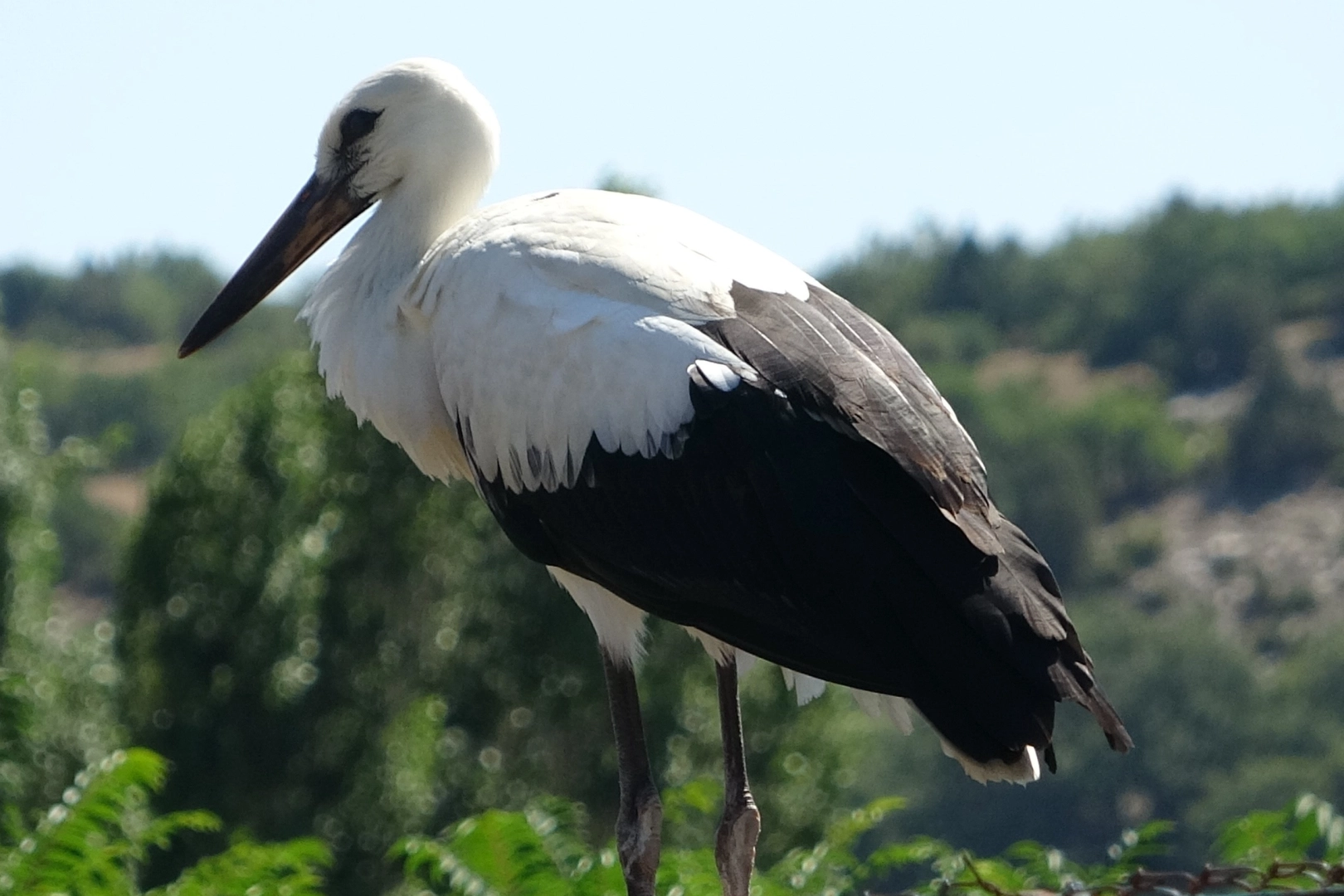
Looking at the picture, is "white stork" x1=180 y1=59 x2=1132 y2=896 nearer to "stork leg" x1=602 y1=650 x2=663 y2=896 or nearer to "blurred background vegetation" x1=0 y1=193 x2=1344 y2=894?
"stork leg" x1=602 y1=650 x2=663 y2=896

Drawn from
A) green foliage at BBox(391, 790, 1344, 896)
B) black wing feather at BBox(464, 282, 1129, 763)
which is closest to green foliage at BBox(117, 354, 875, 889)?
green foliage at BBox(391, 790, 1344, 896)

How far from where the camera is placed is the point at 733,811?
6.17 meters

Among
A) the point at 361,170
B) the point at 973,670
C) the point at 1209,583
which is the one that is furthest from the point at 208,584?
the point at 1209,583

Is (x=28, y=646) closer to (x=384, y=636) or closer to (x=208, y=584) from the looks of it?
(x=208, y=584)

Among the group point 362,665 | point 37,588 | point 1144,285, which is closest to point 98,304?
point 1144,285

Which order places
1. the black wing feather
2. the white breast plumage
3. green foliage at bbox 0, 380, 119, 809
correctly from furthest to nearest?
green foliage at bbox 0, 380, 119, 809 < the white breast plumage < the black wing feather

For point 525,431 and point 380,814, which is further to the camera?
point 380,814

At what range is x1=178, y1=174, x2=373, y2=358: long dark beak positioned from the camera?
7.00 meters

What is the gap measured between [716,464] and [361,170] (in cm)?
207

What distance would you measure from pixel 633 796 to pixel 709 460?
118 cm

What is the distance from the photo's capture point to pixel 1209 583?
75.5 metres

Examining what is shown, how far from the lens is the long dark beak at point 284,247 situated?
7.00m

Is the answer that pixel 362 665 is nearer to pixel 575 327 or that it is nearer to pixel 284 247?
pixel 284 247

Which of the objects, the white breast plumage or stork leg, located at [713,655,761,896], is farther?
stork leg, located at [713,655,761,896]
